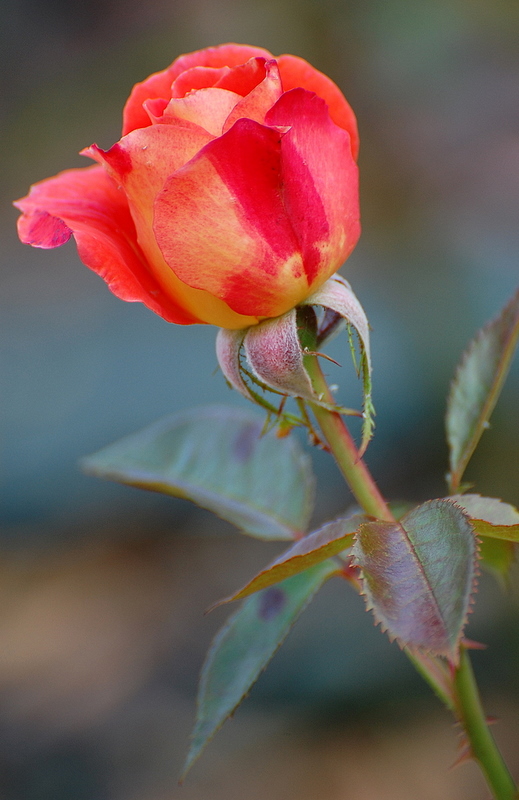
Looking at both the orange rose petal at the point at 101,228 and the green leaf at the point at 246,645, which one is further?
the green leaf at the point at 246,645

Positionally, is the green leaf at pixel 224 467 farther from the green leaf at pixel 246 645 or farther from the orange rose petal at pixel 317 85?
the orange rose petal at pixel 317 85

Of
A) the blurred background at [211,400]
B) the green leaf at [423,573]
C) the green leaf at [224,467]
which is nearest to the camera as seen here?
the green leaf at [423,573]

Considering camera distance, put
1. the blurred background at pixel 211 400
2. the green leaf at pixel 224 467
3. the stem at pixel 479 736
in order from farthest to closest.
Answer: the blurred background at pixel 211 400 → the green leaf at pixel 224 467 → the stem at pixel 479 736

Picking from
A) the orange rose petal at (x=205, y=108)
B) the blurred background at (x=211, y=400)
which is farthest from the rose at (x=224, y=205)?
the blurred background at (x=211, y=400)

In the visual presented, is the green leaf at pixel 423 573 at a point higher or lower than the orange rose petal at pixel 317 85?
lower

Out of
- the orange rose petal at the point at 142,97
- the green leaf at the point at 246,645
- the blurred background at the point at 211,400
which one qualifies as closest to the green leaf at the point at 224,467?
the green leaf at the point at 246,645

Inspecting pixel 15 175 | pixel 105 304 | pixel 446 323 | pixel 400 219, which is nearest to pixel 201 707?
pixel 446 323

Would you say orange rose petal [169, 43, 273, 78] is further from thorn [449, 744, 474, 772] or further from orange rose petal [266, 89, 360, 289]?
thorn [449, 744, 474, 772]
